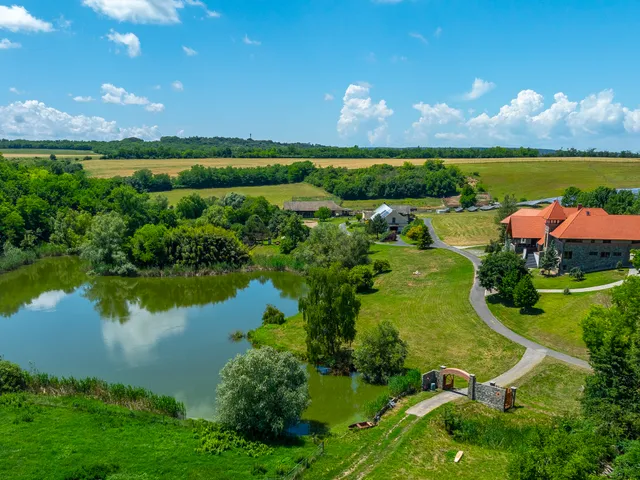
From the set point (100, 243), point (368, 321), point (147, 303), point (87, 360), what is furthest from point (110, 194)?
point (368, 321)

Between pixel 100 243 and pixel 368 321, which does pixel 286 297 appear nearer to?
pixel 368 321

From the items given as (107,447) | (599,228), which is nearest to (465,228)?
(599,228)

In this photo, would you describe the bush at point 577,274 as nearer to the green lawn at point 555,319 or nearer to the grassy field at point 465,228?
the green lawn at point 555,319

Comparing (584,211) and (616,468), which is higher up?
(584,211)

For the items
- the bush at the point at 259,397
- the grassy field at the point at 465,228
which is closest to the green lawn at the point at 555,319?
the bush at the point at 259,397

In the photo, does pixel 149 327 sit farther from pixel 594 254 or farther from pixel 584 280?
pixel 594 254
